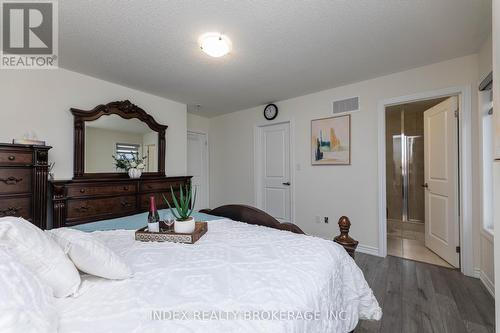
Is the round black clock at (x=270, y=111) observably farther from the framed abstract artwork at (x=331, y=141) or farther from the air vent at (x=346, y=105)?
the air vent at (x=346, y=105)

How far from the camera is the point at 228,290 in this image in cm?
80

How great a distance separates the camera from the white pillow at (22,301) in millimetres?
501

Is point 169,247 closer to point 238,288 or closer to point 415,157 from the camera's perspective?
point 238,288

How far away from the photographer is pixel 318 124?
341 cm

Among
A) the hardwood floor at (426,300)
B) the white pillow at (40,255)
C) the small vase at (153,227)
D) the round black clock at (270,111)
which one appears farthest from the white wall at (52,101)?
the hardwood floor at (426,300)

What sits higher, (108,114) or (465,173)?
(108,114)

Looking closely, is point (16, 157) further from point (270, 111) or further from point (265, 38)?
point (270, 111)

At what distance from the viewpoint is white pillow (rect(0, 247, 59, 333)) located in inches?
19.7

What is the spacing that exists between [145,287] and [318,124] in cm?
315

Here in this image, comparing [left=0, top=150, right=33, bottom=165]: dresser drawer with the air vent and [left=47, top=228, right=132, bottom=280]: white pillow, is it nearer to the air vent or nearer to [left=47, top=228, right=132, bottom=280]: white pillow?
[left=47, top=228, right=132, bottom=280]: white pillow

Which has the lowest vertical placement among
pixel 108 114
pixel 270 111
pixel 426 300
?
pixel 426 300

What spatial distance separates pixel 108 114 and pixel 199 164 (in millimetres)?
2098
